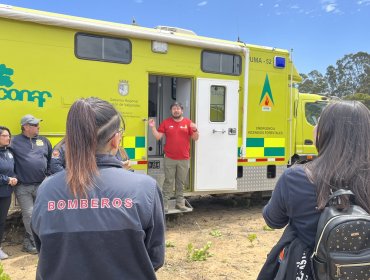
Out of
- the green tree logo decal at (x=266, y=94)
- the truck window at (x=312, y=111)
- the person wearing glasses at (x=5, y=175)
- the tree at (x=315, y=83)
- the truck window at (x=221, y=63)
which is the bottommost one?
the person wearing glasses at (x=5, y=175)

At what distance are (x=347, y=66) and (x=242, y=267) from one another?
1930 inches

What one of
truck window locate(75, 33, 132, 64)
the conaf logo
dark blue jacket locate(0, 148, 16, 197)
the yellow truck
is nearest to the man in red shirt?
the yellow truck

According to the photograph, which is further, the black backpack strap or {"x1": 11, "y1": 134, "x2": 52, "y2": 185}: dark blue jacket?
{"x1": 11, "y1": 134, "x2": 52, "y2": 185}: dark blue jacket

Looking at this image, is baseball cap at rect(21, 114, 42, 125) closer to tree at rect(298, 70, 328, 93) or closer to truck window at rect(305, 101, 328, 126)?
truck window at rect(305, 101, 328, 126)

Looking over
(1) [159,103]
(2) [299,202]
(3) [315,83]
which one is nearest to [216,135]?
(1) [159,103]

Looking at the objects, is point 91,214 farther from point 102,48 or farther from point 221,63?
point 221,63

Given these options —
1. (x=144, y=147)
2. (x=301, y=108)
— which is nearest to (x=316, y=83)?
(x=301, y=108)

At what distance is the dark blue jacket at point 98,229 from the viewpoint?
1571 mm

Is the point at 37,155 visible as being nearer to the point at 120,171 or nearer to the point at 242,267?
the point at 242,267

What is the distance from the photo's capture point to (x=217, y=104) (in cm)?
681

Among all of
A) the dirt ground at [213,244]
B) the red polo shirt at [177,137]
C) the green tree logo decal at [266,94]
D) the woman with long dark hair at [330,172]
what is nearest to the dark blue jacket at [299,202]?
the woman with long dark hair at [330,172]

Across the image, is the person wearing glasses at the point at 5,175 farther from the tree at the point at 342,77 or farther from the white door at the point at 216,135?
the tree at the point at 342,77

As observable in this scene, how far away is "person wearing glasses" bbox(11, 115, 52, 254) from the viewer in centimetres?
495

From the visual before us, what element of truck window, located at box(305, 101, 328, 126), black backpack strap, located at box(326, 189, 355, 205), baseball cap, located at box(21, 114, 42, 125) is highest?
truck window, located at box(305, 101, 328, 126)
